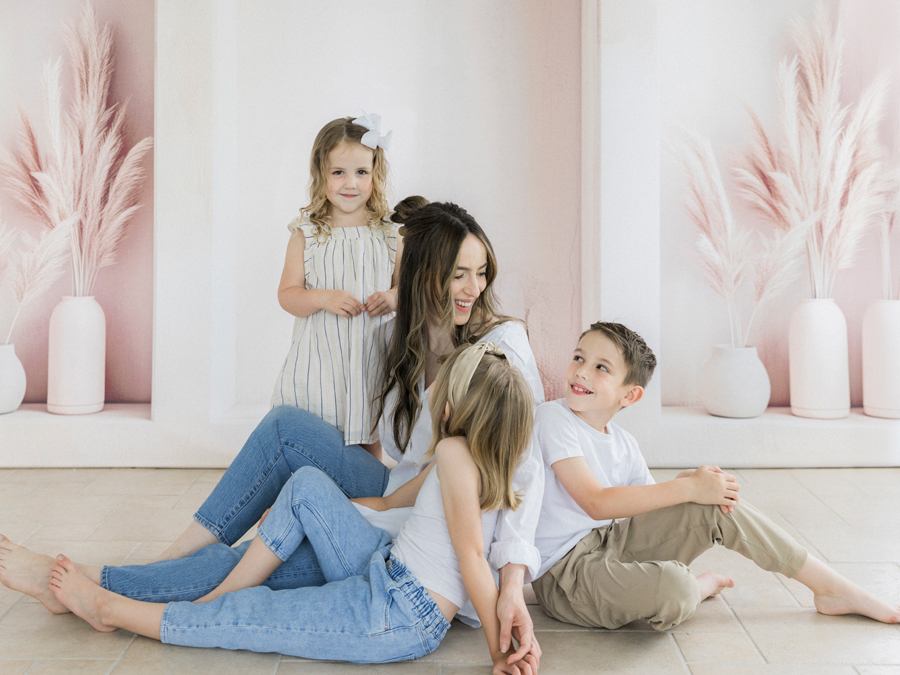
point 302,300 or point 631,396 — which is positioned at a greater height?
point 302,300

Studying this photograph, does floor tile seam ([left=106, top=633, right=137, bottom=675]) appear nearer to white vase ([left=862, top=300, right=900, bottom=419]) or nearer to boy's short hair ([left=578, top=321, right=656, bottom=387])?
boy's short hair ([left=578, top=321, right=656, bottom=387])

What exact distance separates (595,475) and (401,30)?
8.05 ft

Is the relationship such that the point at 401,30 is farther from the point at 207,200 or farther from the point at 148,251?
the point at 148,251

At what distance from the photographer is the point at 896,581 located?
2.06 meters

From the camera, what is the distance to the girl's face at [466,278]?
1979mm

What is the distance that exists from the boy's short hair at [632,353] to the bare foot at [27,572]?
4.54 feet

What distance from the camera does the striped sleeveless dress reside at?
2182 mm

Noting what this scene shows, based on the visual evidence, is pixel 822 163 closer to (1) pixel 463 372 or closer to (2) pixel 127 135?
(1) pixel 463 372

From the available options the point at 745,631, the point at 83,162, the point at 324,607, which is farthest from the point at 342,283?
the point at 83,162

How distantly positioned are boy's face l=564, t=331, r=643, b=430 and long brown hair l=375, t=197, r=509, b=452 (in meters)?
0.26

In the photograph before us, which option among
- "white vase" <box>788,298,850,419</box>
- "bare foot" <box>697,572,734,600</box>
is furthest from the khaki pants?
"white vase" <box>788,298,850,419</box>

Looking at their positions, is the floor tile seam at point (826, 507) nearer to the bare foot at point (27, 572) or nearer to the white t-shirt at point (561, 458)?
the white t-shirt at point (561, 458)

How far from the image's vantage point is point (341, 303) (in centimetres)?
219

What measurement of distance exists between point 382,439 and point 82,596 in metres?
0.81
